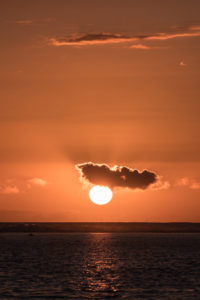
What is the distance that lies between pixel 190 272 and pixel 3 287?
130ft

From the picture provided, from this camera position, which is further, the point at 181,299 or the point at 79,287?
the point at 79,287

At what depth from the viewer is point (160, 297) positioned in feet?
252

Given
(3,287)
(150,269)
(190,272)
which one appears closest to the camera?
(3,287)

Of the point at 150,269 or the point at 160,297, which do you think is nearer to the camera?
the point at 160,297

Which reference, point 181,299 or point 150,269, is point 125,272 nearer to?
point 150,269

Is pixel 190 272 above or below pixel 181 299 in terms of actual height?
above

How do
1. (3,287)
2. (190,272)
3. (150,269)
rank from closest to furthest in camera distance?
(3,287) < (190,272) < (150,269)

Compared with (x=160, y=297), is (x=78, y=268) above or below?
above

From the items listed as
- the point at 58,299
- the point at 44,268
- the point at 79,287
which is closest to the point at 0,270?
the point at 44,268

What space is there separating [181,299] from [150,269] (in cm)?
4572

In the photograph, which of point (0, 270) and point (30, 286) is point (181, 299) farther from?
point (0, 270)

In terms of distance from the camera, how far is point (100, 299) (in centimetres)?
7638

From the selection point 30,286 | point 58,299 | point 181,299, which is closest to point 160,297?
point 181,299

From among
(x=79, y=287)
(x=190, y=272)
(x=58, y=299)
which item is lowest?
(x=58, y=299)
